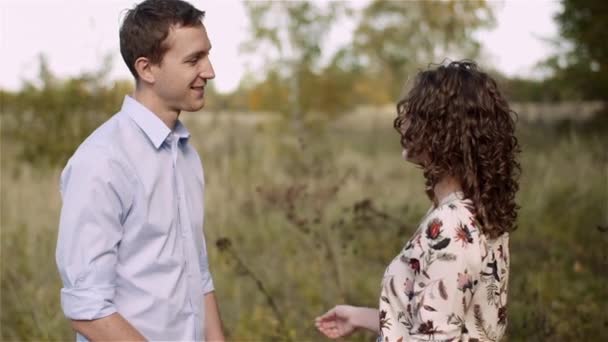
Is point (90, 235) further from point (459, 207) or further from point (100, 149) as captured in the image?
point (459, 207)

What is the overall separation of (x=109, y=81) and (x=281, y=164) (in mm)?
2712

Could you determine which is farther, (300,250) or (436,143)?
(300,250)

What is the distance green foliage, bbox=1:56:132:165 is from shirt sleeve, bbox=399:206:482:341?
7.75m

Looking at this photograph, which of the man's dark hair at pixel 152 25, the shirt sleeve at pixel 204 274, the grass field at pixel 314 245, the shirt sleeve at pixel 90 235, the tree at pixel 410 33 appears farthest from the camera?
the tree at pixel 410 33

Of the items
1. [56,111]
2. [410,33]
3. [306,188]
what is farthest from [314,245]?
[410,33]

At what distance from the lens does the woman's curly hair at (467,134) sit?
228cm

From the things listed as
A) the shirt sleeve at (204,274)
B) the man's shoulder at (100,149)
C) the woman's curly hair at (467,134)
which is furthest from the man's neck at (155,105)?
the woman's curly hair at (467,134)

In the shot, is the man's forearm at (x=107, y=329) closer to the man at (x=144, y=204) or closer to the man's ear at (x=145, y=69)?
the man at (x=144, y=204)

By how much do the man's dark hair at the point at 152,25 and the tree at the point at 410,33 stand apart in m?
16.7

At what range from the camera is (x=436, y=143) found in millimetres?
2293

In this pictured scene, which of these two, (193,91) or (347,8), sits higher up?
(347,8)

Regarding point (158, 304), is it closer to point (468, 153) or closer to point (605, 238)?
point (468, 153)

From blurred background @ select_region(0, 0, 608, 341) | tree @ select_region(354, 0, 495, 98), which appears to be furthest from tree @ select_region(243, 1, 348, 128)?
tree @ select_region(354, 0, 495, 98)

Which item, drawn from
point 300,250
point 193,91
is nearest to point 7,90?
point 300,250
